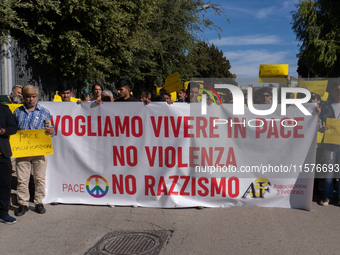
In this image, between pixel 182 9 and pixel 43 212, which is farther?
pixel 182 9

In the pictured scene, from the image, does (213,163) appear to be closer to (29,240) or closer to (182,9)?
(29,240)

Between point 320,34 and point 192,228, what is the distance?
22.6 meters

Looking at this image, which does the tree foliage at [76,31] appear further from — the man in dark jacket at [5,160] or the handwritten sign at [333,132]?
the handwritten sign at [333,132]

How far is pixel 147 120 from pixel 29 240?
2.37m

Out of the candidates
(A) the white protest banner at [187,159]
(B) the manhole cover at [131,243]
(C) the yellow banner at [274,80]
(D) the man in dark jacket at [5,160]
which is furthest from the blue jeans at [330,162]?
(D) the man in dark jacket at [5,160]

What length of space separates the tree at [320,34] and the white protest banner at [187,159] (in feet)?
62.8

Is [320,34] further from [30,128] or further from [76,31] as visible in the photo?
[30,128]

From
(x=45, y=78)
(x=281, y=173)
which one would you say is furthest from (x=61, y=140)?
(x=45, y=78)

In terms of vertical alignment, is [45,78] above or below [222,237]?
above

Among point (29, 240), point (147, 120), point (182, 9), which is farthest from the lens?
point (182, 9)

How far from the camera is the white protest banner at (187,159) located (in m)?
5.23

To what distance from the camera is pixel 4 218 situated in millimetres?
4574

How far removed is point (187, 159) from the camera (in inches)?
209

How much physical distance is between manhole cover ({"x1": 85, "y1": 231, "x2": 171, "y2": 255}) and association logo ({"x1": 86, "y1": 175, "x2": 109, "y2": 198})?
1235mm
